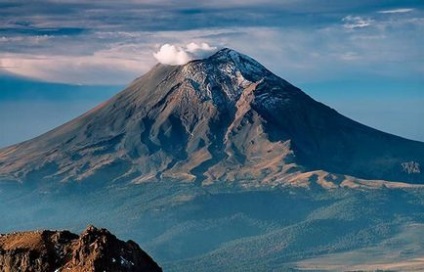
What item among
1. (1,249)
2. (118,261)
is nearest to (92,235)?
(118,261)

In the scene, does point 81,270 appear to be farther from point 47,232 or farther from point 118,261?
point 47,232

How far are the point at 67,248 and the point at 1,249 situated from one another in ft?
19.1

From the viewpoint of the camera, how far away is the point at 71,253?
79938mm

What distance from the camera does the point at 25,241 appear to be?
8206 centimetres

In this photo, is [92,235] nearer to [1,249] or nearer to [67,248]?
[67,248]

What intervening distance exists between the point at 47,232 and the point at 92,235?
583 cm

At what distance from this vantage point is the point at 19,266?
265ft

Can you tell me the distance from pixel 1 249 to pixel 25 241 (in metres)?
2.29

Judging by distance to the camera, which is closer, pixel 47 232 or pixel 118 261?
pixel 118 261

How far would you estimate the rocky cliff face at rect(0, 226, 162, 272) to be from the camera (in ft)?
251

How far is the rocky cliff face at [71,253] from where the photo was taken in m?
76.4

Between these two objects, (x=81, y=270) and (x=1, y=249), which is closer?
(x=81, y=270)

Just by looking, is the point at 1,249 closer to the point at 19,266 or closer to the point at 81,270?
the point at 19,266

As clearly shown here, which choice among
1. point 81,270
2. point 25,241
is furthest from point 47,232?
point 81,270
